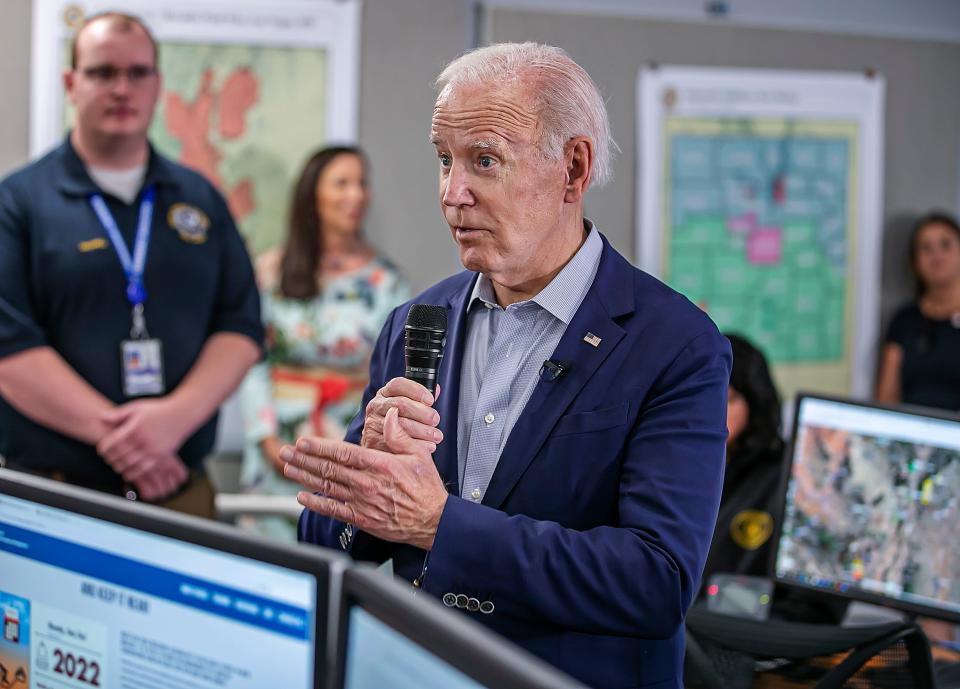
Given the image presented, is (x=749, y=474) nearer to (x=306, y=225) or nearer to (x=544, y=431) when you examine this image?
(x=544, y=431)

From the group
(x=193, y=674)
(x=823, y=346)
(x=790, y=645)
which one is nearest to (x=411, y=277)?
(x=823, y=346)

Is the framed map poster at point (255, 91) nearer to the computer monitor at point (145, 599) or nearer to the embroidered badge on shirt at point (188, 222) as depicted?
the embroidered badge on shirt at point (188, 222)

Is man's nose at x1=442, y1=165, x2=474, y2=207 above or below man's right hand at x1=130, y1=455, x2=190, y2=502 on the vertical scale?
above

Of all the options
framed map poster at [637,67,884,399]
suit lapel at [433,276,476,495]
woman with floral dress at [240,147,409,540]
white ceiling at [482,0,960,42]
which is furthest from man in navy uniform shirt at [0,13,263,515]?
framed map poster at [637,67,884,399]

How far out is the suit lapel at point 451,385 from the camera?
1434 millimetres

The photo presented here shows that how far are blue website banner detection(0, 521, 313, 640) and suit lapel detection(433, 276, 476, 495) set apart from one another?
1.76 ft

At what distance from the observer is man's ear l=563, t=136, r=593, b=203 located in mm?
1420

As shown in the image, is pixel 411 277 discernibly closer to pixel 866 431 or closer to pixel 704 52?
pixel 704 52

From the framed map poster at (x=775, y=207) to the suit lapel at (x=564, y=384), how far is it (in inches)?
117

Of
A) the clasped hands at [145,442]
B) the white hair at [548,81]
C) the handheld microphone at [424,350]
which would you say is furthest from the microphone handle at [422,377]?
the clasped hands at [145,442]

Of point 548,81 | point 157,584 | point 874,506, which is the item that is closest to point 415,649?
point 157,584

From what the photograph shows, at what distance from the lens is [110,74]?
8.16ft

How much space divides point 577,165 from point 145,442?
1.40m

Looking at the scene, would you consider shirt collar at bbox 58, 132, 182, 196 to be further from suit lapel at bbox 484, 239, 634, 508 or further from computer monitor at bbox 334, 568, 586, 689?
computer monitor at bbox 334, 568, 586, 689
